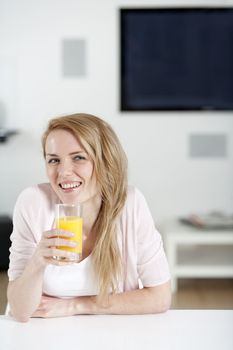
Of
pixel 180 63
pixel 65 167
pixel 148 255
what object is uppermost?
pixel 180 63

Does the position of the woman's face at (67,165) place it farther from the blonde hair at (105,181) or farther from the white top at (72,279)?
the white top at (72,279)

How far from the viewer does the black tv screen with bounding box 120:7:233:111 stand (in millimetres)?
4898

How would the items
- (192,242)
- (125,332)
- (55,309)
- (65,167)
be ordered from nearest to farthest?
(125,332), (55,309), (65,167), (192,242)

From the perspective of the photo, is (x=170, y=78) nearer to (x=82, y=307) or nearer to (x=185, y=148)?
(x=185, y=148)

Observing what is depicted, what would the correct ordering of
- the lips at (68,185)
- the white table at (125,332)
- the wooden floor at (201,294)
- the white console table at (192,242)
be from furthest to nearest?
the white console table at (192,242)
the wooden floor at (201,294)
the lips at (68,185)
the white table at (125,332)

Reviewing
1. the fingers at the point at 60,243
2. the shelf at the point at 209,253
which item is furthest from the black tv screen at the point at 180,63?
the fingers at the point at 60,243

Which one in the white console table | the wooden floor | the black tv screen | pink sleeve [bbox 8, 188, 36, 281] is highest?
the black tv screen

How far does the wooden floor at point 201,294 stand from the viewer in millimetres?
3918

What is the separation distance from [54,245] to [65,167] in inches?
10.8

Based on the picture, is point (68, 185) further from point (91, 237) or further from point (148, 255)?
point (148, 255)

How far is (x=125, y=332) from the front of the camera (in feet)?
4.69

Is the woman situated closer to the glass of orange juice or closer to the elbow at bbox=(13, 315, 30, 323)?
the elbow at bbox=(13, 315, 30, 323)

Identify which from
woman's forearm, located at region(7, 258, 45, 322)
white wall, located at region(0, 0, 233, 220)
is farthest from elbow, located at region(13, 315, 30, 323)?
white wall, located at region(0, 0, 233, 220)

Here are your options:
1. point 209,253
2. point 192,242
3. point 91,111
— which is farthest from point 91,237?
point 209,253
